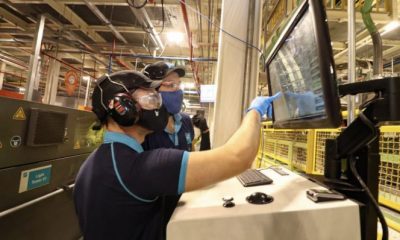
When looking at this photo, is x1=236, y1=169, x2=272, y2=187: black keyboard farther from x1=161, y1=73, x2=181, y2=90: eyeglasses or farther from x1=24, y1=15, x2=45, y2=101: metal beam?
x1=24, y1=15, x2=45, y2=101: metal beam

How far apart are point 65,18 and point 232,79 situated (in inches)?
159

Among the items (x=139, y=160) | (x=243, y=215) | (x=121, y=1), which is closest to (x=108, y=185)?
(x=139, y=160)

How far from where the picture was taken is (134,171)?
854 millimetres

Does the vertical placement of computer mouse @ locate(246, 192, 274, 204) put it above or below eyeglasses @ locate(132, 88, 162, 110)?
below

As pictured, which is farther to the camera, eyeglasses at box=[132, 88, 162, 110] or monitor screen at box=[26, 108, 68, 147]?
monitor screen at box=[26, 108, 68, 147]

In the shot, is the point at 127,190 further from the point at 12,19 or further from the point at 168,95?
the point at 12,19

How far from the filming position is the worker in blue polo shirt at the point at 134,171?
0.83 metres

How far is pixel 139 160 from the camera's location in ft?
2.87

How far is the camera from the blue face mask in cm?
174

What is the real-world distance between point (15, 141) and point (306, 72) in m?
1.90

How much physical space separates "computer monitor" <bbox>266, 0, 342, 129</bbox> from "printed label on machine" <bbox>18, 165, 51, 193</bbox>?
1.89m

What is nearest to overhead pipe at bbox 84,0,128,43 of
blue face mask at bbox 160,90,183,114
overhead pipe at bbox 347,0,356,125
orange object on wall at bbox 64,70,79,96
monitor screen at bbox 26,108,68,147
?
orange object on wall at bbox 64,70,79,96

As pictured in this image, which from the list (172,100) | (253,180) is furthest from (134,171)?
(172,100)

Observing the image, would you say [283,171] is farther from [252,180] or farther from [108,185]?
[108,185]
